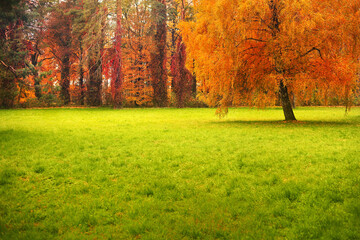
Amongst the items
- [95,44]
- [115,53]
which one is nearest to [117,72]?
[115,53]

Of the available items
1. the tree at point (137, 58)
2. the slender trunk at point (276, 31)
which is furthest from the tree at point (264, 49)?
the tree at point (137, 58)

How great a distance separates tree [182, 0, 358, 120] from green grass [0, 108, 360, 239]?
6.13 meters

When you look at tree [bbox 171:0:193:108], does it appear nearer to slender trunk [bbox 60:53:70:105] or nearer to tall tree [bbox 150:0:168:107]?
tall tree [bbox 150:0:168:107]

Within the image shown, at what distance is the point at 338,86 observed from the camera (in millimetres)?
13852

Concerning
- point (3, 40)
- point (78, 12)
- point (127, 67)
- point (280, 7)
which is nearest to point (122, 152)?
point (280, 7)

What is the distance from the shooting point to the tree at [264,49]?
13.6 metres

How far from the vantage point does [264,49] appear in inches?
590

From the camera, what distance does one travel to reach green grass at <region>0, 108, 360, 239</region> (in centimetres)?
363

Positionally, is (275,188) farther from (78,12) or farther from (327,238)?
(78,12)

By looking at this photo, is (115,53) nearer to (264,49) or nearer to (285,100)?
(264,49)

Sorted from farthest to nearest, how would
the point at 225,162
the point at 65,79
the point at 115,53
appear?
the point at 65,79 → the point at 115,53 → the point at 225,162

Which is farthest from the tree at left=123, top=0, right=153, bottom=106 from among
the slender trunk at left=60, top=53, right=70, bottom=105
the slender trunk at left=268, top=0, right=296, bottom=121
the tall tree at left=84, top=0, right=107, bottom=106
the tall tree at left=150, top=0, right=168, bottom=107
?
the slender trunk at left=268, top=0, right=296, bottom=121

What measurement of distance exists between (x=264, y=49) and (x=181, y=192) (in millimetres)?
12046

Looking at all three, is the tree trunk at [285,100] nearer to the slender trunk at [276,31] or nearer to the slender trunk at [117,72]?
the slender trunk at [276,31]
